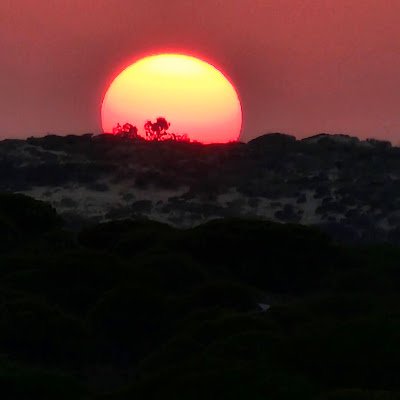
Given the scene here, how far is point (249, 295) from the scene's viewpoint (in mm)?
38812

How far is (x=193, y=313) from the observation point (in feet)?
113

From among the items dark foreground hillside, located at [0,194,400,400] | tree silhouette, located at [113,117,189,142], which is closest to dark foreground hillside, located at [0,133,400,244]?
tree silhouette, located at [113,117,189,142]

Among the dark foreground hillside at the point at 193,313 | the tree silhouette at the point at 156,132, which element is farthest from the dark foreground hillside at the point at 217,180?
the dark foreground hillside at the point at 193,313

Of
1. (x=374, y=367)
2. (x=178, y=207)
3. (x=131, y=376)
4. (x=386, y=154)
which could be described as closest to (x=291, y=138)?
(x=386, y=154)

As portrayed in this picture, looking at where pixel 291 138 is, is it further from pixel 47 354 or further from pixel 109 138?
pixel 47 354

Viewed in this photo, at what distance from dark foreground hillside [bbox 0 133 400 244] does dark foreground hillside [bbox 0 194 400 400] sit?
140 feet

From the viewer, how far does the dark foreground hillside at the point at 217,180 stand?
10319 cm

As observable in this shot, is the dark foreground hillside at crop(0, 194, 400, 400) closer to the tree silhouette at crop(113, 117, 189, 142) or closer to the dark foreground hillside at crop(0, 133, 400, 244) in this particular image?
the dark foreground hillside at crop(0, 133, 400, 244)

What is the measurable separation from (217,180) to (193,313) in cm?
8056

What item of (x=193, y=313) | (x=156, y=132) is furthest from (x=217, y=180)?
(x=193, y=313)

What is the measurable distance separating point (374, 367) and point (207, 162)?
319ft

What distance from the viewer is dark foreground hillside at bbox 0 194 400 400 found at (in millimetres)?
22000

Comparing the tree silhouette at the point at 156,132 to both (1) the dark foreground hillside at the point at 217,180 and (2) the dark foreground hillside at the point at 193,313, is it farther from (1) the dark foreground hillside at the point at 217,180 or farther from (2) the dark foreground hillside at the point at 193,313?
(2) the dark foreground hillside at the point at 193,313

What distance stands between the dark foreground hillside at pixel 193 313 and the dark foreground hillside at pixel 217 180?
140 ft
